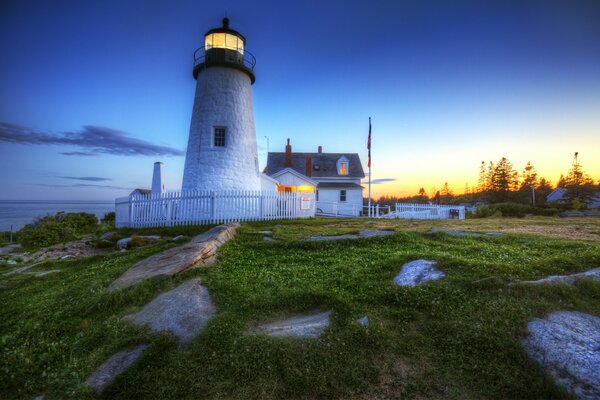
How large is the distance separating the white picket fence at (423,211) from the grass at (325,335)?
16.3m

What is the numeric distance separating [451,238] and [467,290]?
12.9 ft

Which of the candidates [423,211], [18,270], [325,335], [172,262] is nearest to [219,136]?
[18,270]

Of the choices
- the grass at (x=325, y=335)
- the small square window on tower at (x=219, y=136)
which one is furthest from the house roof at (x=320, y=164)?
the grass at (x=325, y=335)

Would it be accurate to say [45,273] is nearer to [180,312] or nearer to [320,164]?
[180,312]

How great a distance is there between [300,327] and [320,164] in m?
33.0

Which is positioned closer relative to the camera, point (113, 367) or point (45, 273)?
point (113, 367)

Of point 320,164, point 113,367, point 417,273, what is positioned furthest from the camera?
point 320,164

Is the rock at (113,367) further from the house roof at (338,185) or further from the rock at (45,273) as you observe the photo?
the house roof at (338,185)

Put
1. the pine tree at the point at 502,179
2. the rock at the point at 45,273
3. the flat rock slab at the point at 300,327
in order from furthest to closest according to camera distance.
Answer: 1. the pine tree at the point at 502,179
2. the rock at the point at 45,273
3. the flat rock slab at the point at 300,327

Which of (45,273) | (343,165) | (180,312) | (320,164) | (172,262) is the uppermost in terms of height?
(320,164)

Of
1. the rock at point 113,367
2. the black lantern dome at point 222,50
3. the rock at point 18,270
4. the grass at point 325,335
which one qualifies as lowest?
the rock at point 18,270

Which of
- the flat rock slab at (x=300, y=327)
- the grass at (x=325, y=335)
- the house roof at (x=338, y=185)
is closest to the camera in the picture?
the grass at (x=325, y=335)

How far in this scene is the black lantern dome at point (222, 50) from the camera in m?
16.2

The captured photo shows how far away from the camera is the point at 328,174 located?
3509 cm
